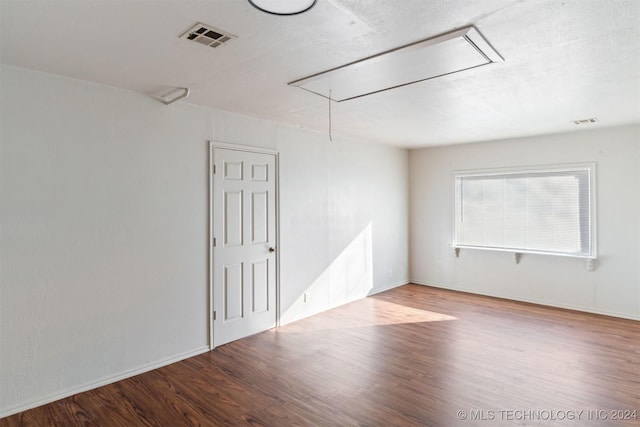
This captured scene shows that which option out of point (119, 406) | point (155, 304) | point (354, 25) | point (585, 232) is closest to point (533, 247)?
point (585, 232)

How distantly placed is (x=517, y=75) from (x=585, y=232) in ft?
10.9

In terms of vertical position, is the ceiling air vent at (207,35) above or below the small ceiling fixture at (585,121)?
below

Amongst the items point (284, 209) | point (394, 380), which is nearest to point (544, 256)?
point (394, 380)

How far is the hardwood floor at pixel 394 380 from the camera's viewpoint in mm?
2594

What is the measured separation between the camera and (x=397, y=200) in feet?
21.7

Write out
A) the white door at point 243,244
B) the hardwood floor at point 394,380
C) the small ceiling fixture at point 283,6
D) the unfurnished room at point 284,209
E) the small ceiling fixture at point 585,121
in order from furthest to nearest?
the small ceiling fixture at point 585,121, the white door at point 243,244, the hardwood floor at point 394,380, the unfurnished room at point 284,209, the small ceiling fixture at point 283,6

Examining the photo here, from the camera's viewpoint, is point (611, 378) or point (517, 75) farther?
point (611, 378)

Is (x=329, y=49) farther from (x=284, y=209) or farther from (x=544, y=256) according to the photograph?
(x=544, y=256)

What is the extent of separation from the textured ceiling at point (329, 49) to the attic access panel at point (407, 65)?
0.08 metres

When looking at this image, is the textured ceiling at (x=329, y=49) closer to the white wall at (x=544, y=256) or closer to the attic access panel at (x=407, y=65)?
the attic access panel at (x=407, y=65)

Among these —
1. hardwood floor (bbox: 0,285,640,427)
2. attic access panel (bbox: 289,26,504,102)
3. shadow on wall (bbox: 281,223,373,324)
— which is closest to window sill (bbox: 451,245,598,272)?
hardwood floor (bbox: 0,285,640,427)

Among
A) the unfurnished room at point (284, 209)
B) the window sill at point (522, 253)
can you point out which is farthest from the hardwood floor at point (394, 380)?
the window sill at point (522, 253)

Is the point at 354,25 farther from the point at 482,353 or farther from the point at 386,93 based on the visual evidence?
the point at 482,353

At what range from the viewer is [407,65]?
258 centimetres
